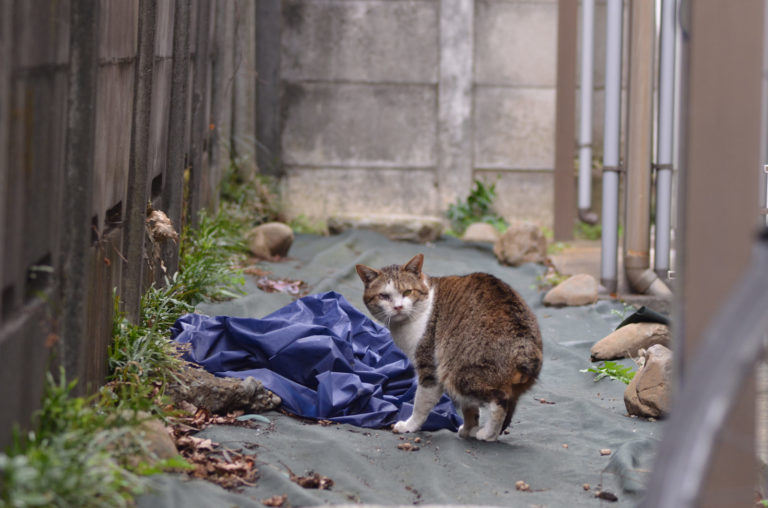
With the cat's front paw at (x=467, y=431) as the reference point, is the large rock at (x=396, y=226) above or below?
above

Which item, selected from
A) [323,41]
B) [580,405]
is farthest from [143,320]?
[323,41]

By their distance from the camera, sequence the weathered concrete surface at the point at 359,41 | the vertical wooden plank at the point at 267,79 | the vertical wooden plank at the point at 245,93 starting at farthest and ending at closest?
the weathered concrete surface at the point at 359,41, the vertical wooden plank at the point at 267,79, the vertical wooden plank at the point at 245,93

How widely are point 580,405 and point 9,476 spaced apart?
2787 mm

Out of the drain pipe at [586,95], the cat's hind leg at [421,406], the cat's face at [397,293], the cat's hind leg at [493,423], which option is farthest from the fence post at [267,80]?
the cat's hind leg at [493,423]

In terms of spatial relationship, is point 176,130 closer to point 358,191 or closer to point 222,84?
point 222,84

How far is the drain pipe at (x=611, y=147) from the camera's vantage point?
20.9 feet

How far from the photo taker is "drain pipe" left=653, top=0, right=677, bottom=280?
6.00 meters

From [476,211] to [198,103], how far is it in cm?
440

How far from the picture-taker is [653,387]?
12.7ft

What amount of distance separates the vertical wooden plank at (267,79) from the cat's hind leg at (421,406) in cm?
600

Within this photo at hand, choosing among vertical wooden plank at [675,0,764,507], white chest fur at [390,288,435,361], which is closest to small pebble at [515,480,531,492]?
white chest fur at [390,288,435,361]

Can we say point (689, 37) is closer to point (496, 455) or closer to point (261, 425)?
point (496, 455)

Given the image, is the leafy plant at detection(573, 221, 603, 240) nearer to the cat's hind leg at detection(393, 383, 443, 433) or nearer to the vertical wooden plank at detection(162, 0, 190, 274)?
the vertical wooden plank at detection(162, 0, 190, 274)

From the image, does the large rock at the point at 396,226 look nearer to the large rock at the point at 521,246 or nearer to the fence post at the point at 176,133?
the large rock at the point at 521,246
